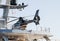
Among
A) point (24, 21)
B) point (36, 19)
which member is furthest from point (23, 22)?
point (36, 19)

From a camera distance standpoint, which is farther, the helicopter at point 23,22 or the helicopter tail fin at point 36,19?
the helicopter tail fin at point 36,19

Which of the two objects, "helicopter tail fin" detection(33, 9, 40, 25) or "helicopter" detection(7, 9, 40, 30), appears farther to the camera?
"helicopter tail fin" detection(33, 9, 40, 25)

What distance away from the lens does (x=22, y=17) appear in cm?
3506

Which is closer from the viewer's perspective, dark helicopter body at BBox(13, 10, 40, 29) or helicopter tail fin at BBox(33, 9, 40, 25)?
dark helicopter body at BBox(13, 10, 40, 29)

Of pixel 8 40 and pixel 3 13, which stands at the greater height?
pixel 3 13

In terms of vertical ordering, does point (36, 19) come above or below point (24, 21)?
above

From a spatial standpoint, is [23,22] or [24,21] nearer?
[23,22]

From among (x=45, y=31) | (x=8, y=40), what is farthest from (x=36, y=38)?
(x=8, y=40)

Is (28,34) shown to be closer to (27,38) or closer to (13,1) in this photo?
(27,38)

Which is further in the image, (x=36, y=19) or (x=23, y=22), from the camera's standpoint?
(x=36, y=19)

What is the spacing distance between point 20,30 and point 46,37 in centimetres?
455

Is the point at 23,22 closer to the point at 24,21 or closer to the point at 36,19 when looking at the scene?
the point at 24,21

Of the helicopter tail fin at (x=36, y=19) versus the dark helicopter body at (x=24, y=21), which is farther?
the helicopter tail fin at (x=36, y=19)

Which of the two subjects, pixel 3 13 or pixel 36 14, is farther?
pixel 3 13
